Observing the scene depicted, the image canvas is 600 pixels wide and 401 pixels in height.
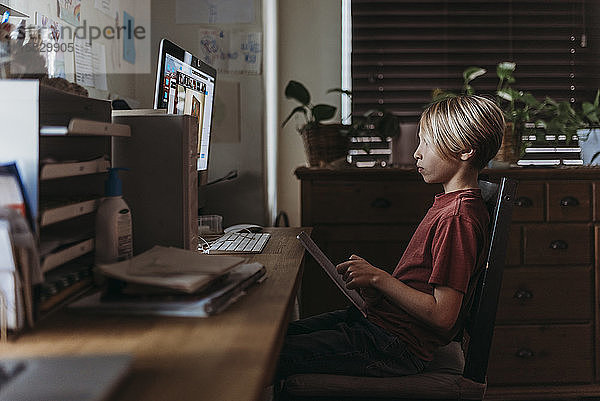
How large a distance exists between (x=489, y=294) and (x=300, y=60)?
178 centimetres

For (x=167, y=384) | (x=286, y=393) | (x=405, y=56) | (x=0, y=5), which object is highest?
(x=405, y=56)

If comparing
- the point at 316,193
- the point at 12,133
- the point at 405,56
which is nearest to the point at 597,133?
the point at 405,56

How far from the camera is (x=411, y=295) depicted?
1.36 meters

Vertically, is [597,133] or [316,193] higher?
[597,133]

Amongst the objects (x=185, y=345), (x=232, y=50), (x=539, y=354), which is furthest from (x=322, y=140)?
(x=185, y=345)

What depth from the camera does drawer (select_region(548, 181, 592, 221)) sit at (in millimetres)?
2406

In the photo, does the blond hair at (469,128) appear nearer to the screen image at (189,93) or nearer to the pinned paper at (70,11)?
the screen image at (189,93)

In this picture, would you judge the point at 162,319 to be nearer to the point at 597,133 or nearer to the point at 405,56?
the point at 597,133

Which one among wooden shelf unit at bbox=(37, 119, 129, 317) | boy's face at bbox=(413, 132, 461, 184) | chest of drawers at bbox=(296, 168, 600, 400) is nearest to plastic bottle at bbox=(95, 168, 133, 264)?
wooden shelf unit at bbox=(37, 119, 129, 317)

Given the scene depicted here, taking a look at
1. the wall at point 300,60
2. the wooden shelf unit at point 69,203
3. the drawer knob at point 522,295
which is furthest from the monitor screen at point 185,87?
the drawer knob at point 522,295

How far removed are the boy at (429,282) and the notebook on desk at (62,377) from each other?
691 mm

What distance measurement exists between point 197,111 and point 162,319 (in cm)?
107

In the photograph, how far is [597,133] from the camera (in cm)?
257

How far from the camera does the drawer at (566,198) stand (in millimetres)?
2406
